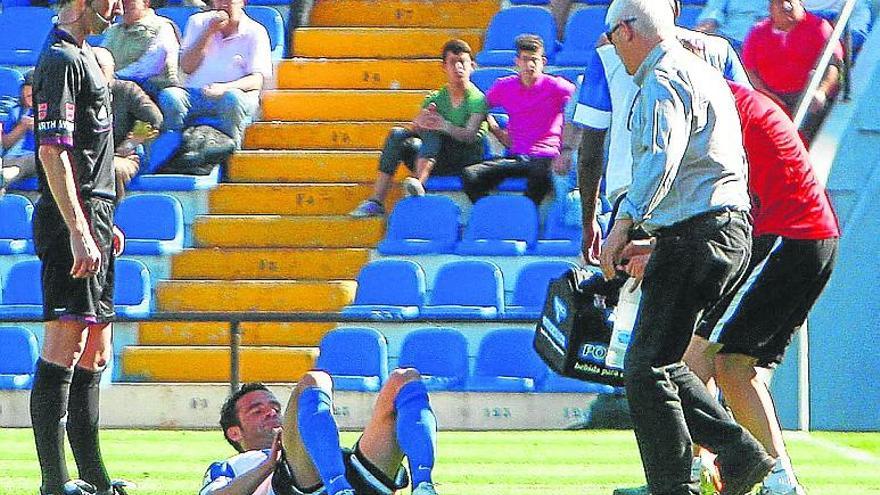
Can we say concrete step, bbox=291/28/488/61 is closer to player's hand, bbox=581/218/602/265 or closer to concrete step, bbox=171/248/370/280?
concrete step, bbox=171/248/370/280

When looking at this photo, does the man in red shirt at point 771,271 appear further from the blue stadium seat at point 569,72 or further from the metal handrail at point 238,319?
the blue stadium seat at point 569,72

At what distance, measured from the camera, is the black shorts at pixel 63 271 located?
5711 mm

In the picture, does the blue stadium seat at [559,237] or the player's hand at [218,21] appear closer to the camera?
the blue stadium seat at [559,237]

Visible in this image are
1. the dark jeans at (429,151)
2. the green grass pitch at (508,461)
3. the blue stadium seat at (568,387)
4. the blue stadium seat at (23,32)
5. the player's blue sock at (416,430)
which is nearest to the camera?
the player's blue sock at (416,430)

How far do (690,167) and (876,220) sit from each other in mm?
5233

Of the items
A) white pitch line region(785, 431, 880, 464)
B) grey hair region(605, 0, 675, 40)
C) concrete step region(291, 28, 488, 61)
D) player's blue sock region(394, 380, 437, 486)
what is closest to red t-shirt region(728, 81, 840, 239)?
grey hair region(605, 0, 675, 40)

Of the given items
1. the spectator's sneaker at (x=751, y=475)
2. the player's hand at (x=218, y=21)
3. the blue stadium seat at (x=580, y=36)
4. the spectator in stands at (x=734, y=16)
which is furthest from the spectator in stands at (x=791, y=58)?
the spectator's sneaker at (x=751, y=475)

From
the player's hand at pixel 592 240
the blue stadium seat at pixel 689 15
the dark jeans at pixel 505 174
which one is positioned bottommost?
the dark jeans at pixel 505 174

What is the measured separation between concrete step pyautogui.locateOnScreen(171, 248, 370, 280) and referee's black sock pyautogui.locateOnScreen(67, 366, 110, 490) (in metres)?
5.04

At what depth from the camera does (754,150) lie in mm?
5727

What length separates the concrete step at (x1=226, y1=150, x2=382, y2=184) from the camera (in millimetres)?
11688

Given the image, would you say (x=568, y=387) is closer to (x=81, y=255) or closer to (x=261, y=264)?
(x=261, y=264)

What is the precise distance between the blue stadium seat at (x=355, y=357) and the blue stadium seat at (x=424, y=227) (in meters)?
0.83

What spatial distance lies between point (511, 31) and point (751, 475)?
720 centimetres
